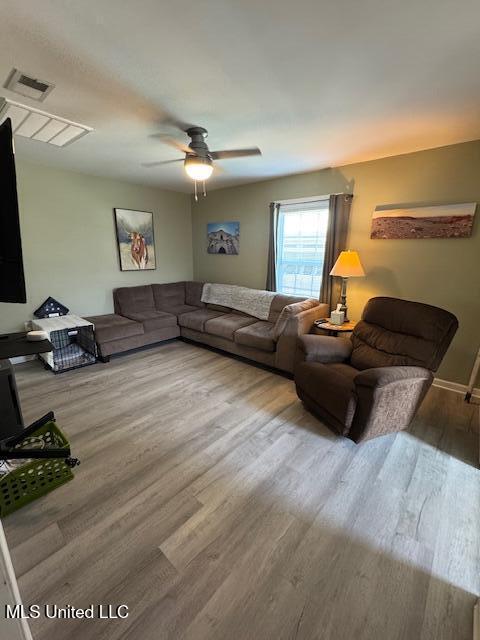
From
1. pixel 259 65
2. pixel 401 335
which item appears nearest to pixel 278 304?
pixel 401 335

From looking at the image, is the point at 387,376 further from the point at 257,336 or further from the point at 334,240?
the point at 334,240

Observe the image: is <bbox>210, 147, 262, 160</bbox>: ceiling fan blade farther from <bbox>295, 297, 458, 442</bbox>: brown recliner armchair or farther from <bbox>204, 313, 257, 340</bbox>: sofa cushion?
<bbox>204, 313, 257, 340</bbox>: sofa cushion

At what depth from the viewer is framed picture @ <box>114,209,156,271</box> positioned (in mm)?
4078

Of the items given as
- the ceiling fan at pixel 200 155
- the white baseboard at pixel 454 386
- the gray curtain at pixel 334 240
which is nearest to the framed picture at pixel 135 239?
the white baseboard at pixel 454 386

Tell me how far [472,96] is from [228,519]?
3012mm

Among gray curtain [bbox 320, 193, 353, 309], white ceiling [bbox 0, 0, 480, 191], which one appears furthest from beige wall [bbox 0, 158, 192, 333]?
gray curtain [bbox 320, 193, 353, 309]

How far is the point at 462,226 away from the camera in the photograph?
2.55m

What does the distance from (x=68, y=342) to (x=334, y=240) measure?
358 centimetres

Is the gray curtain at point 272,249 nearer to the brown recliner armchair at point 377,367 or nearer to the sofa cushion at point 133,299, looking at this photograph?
the brown recliner armchair at point 377,367

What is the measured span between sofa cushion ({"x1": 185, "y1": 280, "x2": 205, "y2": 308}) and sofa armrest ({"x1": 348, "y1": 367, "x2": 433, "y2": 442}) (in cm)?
326

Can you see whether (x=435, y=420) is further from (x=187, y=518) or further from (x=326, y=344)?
(x=187, y=518)

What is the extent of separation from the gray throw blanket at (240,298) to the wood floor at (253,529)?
175cm

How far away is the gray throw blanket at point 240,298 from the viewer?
12.5ft

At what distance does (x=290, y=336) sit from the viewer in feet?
9.70
